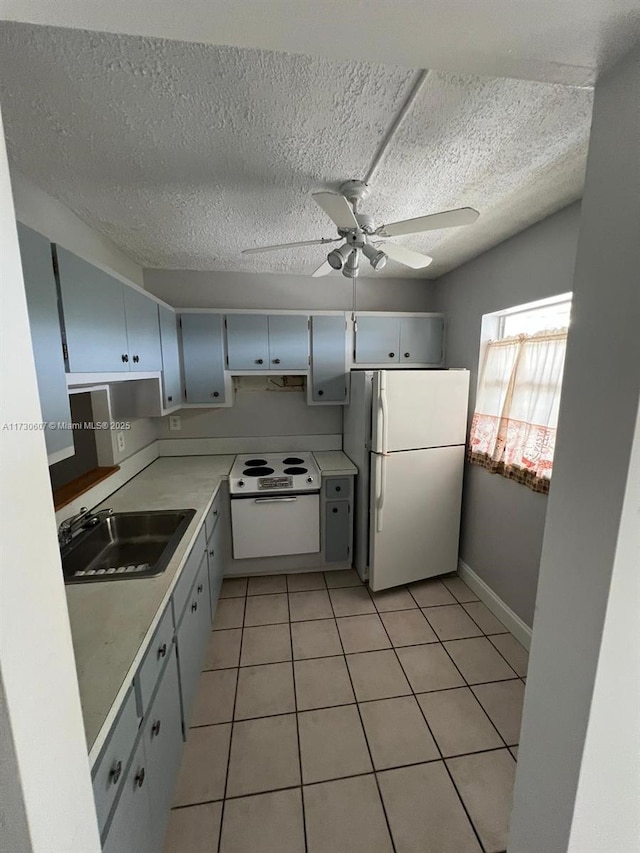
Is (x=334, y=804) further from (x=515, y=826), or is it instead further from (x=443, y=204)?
(x=443, y=204)

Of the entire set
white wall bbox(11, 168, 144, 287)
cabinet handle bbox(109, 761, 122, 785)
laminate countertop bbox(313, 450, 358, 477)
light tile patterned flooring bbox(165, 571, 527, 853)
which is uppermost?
white wall bbox(11, 168, 144, 287)

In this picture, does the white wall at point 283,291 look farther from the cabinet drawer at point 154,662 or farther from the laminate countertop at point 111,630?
the cabinet drawer at point 154,662

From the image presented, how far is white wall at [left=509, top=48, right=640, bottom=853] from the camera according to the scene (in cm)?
59

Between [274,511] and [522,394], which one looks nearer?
[522,394]

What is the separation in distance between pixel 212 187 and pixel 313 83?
28.4 inches

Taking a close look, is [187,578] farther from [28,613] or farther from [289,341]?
[289,341]

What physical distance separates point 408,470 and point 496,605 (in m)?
1.08

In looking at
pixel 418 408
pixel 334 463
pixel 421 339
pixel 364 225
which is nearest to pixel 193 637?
pixel 334 463

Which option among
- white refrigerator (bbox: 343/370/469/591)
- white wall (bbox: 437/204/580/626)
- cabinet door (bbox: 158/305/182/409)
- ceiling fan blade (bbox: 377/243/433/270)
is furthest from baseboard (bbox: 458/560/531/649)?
cabinet door (bbox: 158/305/182/409)

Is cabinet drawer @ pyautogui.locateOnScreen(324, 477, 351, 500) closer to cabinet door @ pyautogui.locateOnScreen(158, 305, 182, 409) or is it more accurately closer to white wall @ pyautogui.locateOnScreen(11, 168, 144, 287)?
cabinet door @ pyautogui.locateOnScreen(158, 305, 182, 409)

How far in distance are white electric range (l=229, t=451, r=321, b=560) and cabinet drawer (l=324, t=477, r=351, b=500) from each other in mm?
87

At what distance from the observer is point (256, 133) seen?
1.22m

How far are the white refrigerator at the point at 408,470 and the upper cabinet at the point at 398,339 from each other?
1.26 feet

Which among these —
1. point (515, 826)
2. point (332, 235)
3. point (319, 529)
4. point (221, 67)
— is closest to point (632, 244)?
point (221, 67)
